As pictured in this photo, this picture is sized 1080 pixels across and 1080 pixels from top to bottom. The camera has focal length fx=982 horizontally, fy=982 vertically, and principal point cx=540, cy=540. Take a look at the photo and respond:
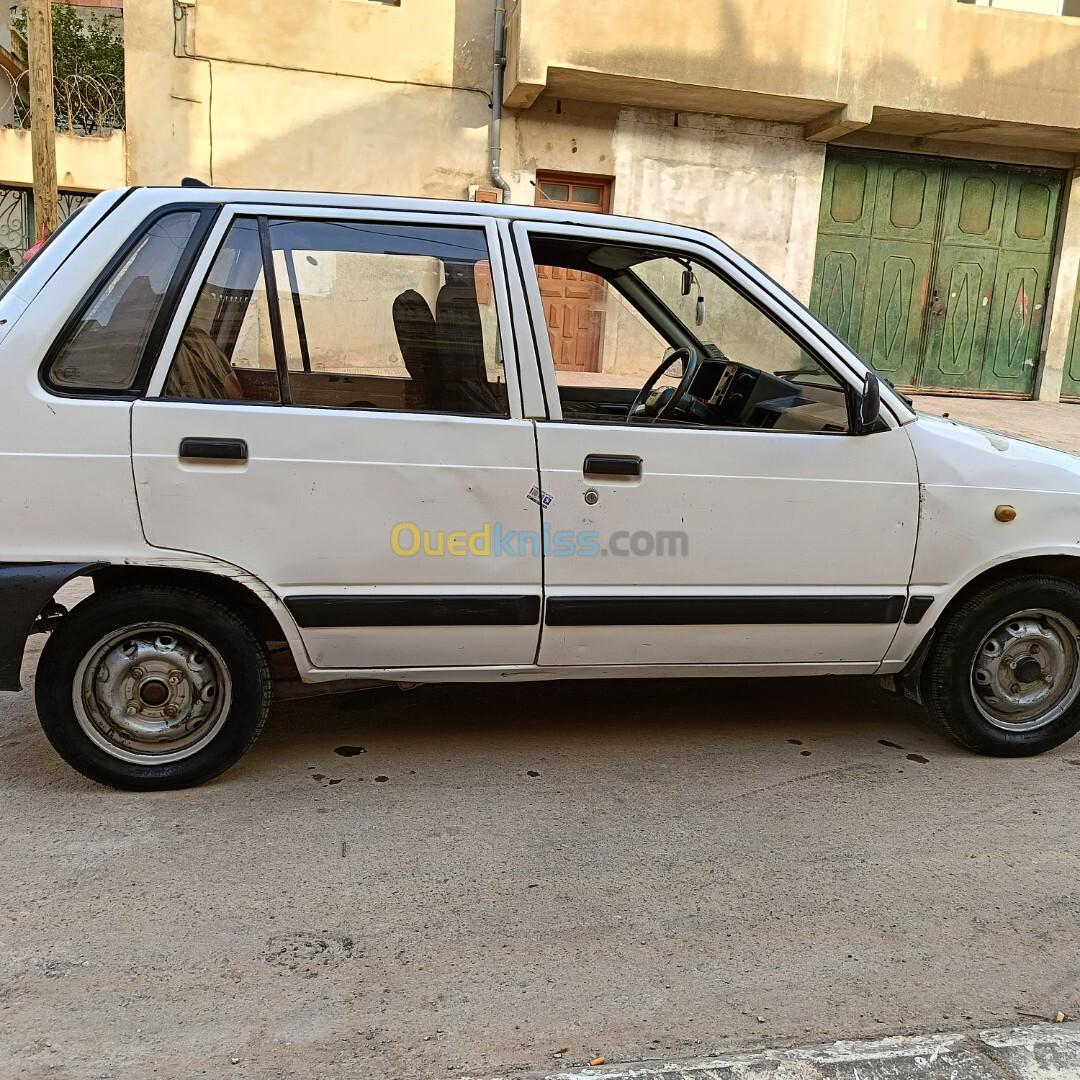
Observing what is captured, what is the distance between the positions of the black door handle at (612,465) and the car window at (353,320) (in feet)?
1.09

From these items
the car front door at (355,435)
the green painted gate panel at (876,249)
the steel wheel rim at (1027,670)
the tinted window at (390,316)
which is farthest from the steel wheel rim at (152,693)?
the green painted gate panel at (876,249)

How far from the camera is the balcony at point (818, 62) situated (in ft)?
A: 37.8

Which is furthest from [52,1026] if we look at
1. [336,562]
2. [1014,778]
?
[1014,778]

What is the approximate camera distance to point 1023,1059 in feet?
6.95

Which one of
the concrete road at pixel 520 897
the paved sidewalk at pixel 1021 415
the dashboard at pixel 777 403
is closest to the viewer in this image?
the concrete road at pixel 520 897

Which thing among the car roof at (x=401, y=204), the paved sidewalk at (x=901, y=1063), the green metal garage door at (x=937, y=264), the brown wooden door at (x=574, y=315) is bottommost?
the paved sidewalk at (x=901, y=1063)

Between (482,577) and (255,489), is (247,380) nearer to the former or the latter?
(255,489)

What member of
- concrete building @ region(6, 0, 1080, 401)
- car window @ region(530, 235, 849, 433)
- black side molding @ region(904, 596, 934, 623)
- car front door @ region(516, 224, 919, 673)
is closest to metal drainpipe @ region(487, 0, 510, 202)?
concrete building @ region(6, 0, 1080, 401)

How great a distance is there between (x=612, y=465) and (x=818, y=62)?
35.6 feet

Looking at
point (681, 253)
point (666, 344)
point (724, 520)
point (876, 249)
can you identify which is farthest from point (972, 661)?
point (876, 249)

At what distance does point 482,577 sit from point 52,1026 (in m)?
1.67

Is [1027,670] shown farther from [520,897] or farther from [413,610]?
[413,610]

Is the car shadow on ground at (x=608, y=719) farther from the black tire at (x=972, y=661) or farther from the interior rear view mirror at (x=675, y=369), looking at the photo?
the interior rear view mirror at (x=675, y=369)

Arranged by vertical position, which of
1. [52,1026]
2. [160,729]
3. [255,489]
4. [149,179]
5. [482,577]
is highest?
[149,179]
